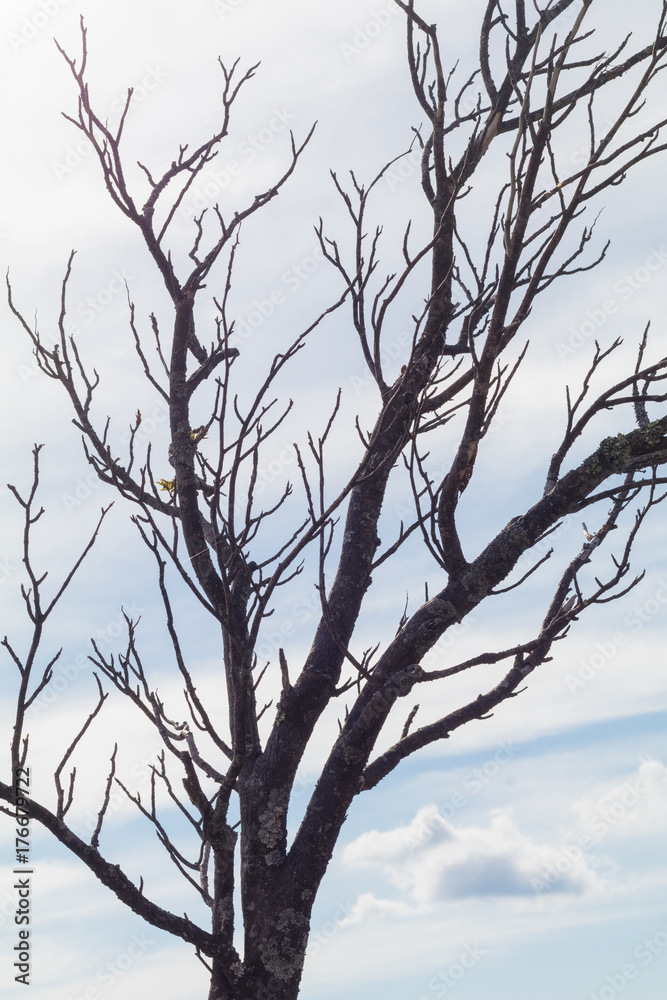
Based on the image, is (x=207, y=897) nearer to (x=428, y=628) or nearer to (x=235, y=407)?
(x=428, y=628)

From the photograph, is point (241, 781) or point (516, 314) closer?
point (516, 314)

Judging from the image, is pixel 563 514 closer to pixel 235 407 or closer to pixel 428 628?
pixel 428 628

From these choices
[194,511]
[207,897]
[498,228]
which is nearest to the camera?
[207,897]

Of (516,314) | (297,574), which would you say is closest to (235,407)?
(297,574)

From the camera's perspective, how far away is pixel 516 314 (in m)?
2.81

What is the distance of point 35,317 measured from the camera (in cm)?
410

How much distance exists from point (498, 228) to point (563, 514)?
165cm

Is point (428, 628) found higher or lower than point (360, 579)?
lower

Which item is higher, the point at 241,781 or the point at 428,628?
the point at 428,628

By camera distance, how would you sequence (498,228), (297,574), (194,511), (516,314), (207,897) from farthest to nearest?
(498,228) < (194,511) < (207,897) < (297,574) < (516,314)

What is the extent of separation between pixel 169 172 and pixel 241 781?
2.75 m

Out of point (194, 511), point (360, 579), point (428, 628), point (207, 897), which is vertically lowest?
point (207, 897)

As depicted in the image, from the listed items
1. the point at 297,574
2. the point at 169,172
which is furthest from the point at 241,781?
the point at 169,172

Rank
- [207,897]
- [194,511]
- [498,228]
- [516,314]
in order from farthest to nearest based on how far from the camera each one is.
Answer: [498,228] < [194,511] < [207,897] < [516,314]
